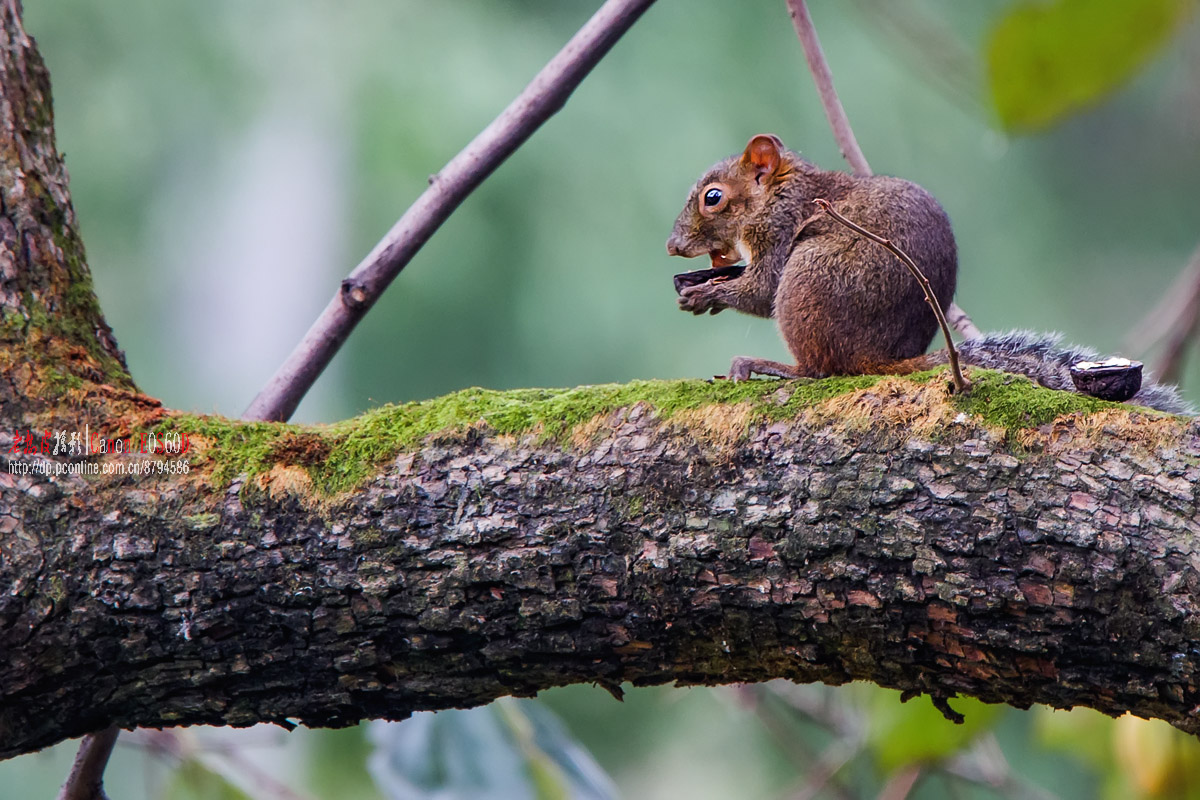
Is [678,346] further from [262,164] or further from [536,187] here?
[262,164]

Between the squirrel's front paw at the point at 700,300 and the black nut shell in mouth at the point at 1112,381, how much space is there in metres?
Result: 1.01

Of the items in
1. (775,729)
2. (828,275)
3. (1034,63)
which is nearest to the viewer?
(1034,63)

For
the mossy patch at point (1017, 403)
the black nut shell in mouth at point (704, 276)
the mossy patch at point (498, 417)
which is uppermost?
the black nut shell in mouth at point (704, 276)

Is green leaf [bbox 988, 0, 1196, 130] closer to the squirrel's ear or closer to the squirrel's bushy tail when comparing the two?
the squirrel's bushy tail

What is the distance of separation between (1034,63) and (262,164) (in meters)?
6.31

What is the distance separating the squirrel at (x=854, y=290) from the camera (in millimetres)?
2096

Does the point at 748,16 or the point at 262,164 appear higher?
the point at 748,16

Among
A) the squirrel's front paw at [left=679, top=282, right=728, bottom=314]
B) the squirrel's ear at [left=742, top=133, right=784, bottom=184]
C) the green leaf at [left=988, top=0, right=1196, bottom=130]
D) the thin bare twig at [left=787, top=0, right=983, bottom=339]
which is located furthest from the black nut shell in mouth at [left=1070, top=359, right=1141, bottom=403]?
the squirrel's ear at [left=742, top=133, right=784, bottom=184]

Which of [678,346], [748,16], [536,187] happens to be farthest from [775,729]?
[748,16]

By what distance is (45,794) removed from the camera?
23.4 ft

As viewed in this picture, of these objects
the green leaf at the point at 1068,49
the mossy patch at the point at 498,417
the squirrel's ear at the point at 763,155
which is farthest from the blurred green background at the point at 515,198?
the green leaf at the point at 1068,49

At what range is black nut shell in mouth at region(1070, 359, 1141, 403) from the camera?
174 cm

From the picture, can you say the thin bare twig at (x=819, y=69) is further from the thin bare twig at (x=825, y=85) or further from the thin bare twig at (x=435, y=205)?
the thin bare twig at (x=435, y=205)

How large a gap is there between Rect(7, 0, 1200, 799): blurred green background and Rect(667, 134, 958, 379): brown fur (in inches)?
167
